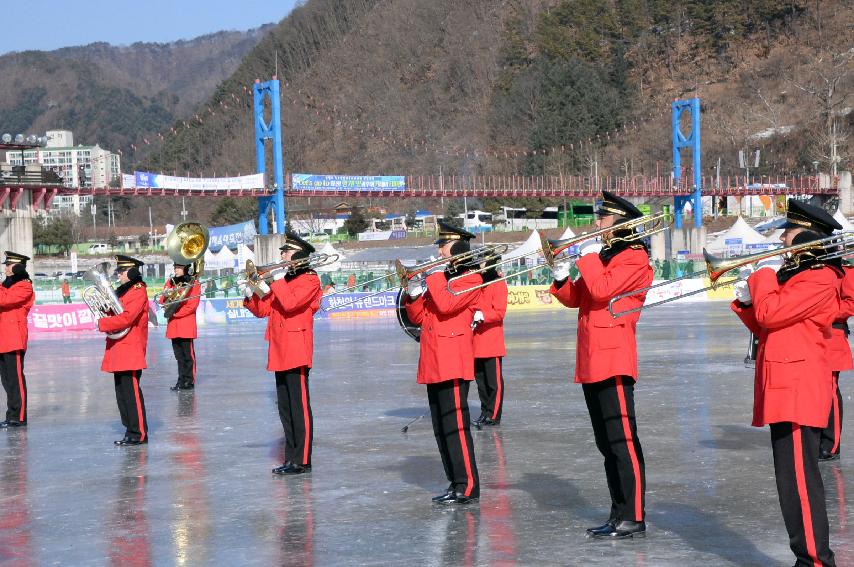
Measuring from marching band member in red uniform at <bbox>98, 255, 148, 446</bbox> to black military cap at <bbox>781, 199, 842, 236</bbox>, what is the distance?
668 centimetres

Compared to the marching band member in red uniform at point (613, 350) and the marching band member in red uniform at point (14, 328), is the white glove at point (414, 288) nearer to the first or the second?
the marching band member in red uniform at point (613, 350)

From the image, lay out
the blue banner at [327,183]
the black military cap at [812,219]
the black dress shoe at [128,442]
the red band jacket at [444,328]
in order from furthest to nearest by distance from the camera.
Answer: the blue banner at [327,183], the black dress shoe at [128,442], the red band jacket at [444,328], the black military cap at [812,219]

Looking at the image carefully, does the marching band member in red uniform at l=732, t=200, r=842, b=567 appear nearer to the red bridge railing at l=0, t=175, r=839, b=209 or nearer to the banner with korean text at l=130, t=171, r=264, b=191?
the red bridge railing at l=0, t=175, r=839, b=209

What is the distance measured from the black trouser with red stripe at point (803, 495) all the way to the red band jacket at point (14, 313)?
910cm

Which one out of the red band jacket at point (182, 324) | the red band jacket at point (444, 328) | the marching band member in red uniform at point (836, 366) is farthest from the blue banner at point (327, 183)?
the red band jacket at point (444, 328)

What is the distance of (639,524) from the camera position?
737cm

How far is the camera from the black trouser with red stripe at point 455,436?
8414 millimetres

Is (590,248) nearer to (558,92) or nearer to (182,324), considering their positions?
(182,324)

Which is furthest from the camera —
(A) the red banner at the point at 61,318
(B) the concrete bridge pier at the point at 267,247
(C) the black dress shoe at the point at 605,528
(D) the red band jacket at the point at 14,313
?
(B) the concrete bridge pier at the point at 267,247

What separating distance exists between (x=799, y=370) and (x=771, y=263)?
0.59 meters

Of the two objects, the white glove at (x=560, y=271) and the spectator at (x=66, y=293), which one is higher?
the white glove at (x=560, y=271)

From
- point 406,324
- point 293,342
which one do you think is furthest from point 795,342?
point 406,324

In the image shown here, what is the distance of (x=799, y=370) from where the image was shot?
6266mm

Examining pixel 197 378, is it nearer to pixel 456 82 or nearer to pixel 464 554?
pixel 464 554
